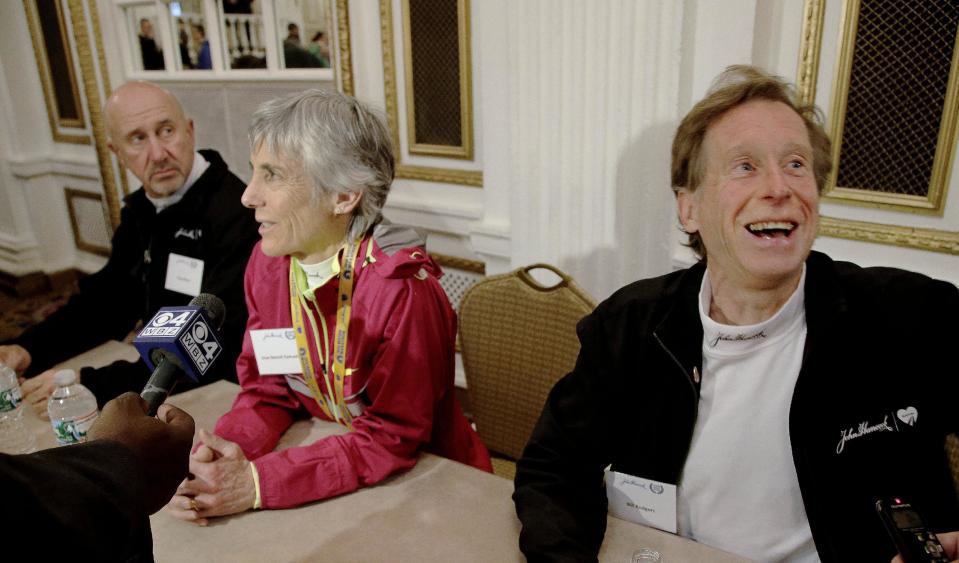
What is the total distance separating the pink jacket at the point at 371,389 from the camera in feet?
4.39

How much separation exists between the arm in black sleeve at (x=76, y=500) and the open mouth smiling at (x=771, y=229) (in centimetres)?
109

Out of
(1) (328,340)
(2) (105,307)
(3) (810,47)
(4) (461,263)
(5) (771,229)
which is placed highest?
(3) (810,47)

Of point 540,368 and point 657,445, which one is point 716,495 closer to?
point 657,445

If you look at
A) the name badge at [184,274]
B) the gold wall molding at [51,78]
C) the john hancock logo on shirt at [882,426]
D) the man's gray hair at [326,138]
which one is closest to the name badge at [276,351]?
the man's gray hair at [326,138]

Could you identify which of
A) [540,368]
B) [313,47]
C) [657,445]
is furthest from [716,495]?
[313,47]

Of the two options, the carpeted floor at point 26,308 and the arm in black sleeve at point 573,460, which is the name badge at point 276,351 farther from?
the carpeted floor at point 26,308

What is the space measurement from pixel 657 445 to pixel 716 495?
14 centimetres

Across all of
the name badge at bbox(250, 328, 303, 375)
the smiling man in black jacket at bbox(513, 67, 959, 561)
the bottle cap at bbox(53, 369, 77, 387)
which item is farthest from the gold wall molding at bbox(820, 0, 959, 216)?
the bottle cap at bbox(53, 369, 77, 387)

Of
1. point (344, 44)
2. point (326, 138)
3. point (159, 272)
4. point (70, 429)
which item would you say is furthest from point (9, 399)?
point (344, 44)

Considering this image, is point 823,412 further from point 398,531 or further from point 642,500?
point 398,531

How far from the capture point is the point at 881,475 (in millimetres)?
1173

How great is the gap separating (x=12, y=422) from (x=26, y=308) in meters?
4.42

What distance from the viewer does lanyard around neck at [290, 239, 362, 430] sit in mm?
1524

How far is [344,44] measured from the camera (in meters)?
3.18
